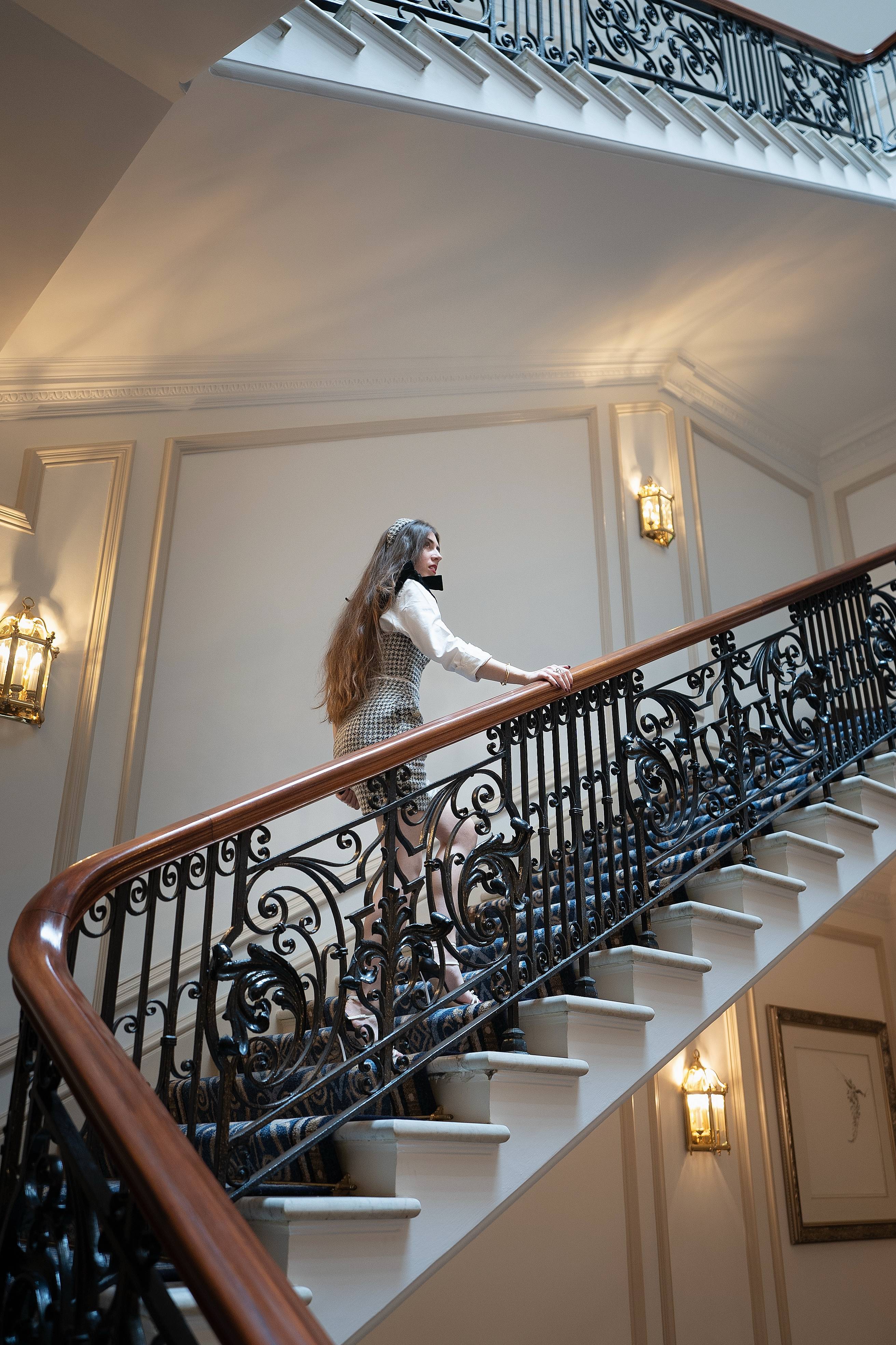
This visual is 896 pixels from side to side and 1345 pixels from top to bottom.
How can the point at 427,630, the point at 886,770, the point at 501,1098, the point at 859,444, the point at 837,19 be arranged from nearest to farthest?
1. the point at 501,1098
2. the point at 427,630
3. the point at 886,770
4. the point at 837,19
5. the point at 859,444

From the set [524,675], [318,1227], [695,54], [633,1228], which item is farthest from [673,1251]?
[695,54]

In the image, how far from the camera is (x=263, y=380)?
5.32 m

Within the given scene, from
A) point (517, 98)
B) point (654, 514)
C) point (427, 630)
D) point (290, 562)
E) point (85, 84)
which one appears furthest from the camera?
point (654, 514)

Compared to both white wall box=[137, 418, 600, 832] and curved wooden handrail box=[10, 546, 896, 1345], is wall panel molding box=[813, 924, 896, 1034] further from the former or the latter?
curved wooden handrail box=[10, 546, 896, 1345]

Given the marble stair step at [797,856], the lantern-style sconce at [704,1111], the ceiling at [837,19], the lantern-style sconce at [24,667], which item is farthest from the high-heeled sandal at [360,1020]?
the ceiling at [837,19]

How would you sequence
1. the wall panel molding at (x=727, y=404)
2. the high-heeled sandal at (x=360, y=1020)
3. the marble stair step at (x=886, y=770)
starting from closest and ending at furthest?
1. the high-heeled sandal at (x=360, y=1020)
2. the marble stair step at (x=886, y=770)
3. the wall panel molding at (x=727, y=404)

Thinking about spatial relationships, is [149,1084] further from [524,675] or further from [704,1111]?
[704,1111]

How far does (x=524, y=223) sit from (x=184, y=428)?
1.98 m

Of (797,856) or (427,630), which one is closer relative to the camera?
(427,630)

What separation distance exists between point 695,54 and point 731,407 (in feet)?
8.11

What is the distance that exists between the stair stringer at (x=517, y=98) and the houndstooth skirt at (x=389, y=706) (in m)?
2.22

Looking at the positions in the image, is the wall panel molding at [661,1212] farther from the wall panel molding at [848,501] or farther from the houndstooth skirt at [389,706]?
the wall panel molding at [848,501]

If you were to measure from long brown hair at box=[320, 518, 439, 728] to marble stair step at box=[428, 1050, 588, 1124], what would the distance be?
3.96 ft

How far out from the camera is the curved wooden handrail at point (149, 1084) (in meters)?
1.16
